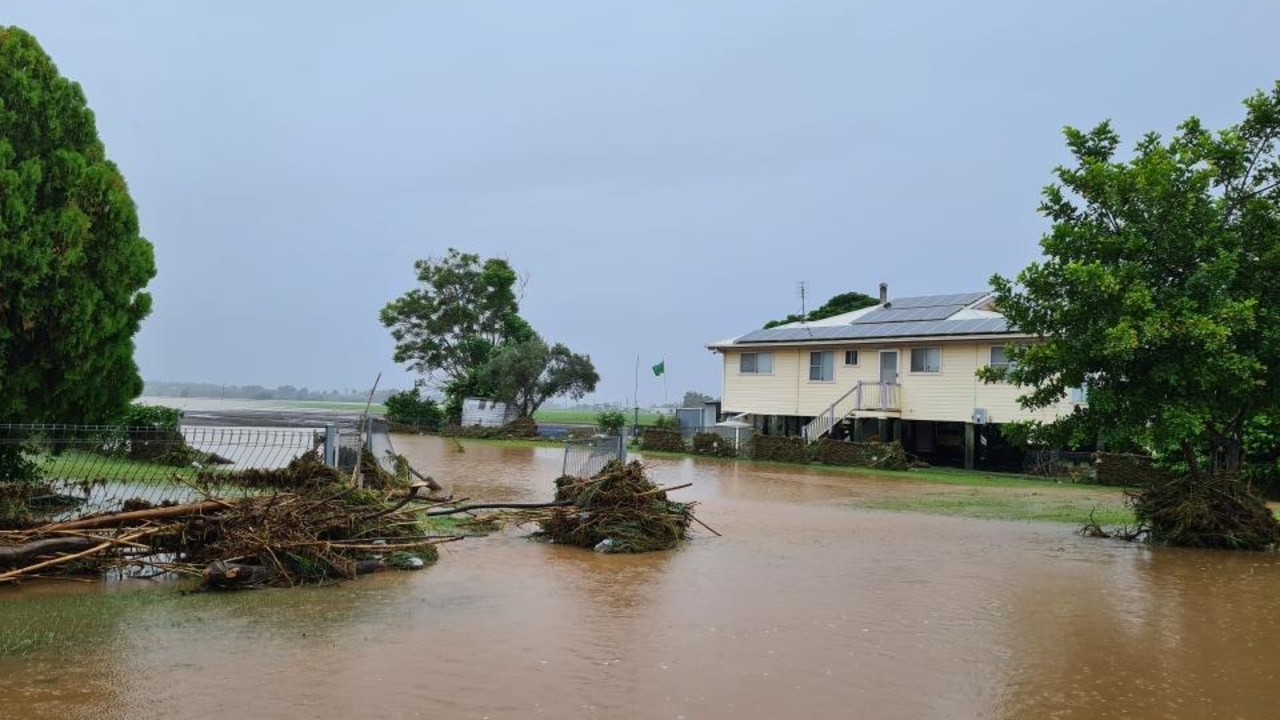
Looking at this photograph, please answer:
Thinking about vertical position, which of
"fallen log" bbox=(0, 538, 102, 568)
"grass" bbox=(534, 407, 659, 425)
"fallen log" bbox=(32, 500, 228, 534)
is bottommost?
"fallen log" bbox=(0, 538, 102, 568)

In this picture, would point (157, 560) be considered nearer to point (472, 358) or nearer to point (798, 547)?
point (798, 547)

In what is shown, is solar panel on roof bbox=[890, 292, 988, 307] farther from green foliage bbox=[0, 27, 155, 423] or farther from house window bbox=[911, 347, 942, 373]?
green foliage bbox=[0, 27, 155, 423]

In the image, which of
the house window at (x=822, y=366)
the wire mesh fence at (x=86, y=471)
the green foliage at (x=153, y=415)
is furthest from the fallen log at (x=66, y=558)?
the house window at (x=822, y=366)

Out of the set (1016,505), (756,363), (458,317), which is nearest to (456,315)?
(458,317)

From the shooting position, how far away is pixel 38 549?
9727 millimetres

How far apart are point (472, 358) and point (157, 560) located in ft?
155

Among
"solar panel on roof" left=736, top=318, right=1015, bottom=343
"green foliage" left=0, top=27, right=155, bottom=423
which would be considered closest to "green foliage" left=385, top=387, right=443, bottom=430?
"solar panel on roof" left=736, top=318, right=1015, bottom=343

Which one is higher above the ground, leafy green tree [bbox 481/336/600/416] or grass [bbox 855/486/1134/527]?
leafy green tree [bbox 481/336/600/416]

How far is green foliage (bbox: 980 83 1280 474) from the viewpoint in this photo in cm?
1398

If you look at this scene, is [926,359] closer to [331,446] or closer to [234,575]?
[331,446]

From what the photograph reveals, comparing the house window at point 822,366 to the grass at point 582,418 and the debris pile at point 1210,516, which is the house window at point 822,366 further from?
the debris pile at point 1210,516

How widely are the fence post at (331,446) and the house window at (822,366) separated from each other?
27.8 m

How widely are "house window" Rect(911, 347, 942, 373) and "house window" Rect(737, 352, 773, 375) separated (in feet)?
24.1

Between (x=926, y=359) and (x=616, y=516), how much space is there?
84.6 feet
